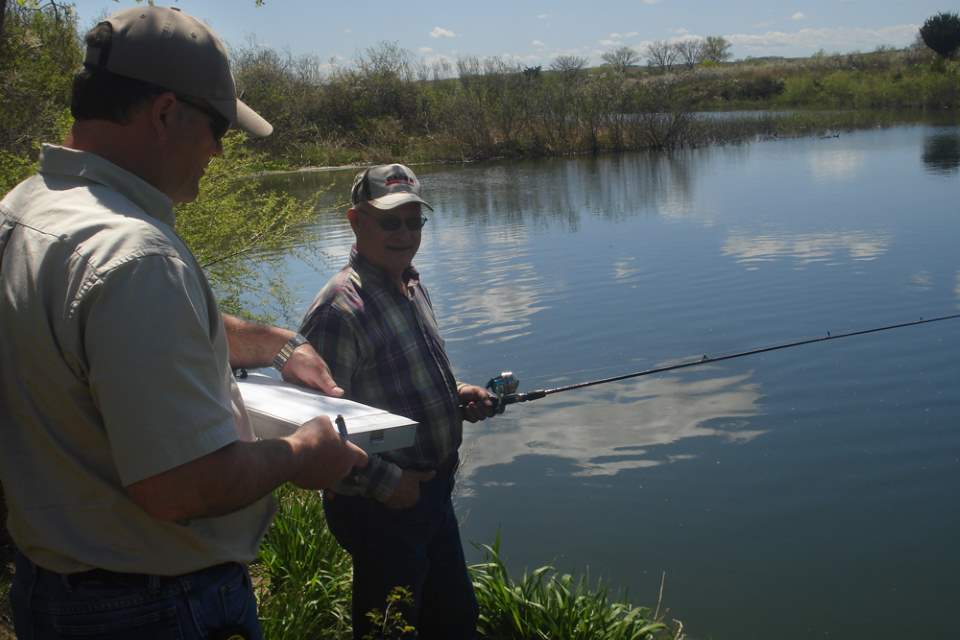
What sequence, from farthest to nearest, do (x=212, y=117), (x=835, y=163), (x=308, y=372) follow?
(x=835, y=163) → (x=308, y=372) → (x=212, y=117)

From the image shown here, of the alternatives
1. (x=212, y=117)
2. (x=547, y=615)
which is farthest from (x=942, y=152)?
(x=212, y=117)

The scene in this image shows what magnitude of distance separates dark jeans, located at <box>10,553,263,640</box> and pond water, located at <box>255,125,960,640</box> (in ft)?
11.9

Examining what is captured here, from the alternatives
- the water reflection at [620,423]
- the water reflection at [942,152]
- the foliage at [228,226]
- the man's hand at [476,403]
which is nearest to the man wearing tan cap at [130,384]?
the man's hand at [476,403]

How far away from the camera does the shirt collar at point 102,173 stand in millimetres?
1623

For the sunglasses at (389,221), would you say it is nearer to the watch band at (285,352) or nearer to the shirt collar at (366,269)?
the shirt collar at (366,269)

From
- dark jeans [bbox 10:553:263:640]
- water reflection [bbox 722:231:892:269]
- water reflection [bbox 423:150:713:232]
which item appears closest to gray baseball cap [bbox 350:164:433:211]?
dark jeans [bbox 10:553:263:640]

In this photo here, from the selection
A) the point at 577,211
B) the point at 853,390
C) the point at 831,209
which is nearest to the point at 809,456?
the point at 853,390

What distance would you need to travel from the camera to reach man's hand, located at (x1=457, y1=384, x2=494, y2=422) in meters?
3.15

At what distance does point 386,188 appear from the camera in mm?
3027

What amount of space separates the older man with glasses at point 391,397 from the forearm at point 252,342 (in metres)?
0.31

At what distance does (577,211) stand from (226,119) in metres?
17.6

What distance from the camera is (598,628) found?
3.94 metres

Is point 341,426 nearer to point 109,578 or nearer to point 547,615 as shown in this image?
point 109,578

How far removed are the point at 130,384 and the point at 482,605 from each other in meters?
2.86
